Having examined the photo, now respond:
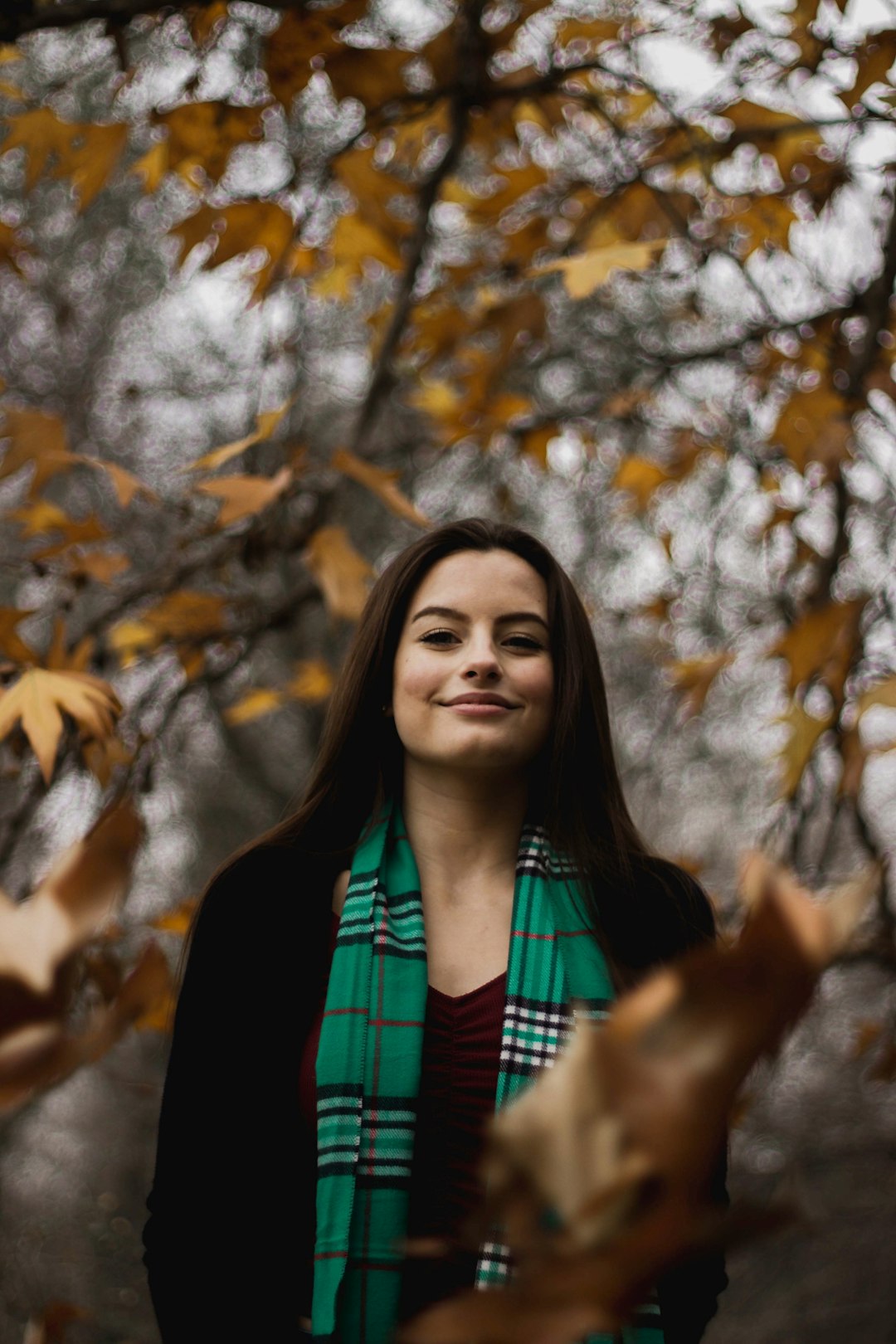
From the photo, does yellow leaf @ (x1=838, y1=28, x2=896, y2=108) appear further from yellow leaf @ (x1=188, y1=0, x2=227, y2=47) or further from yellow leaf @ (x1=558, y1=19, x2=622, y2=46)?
yellow leaf @ (x1=188, y1=0, x2=227, y2=47)

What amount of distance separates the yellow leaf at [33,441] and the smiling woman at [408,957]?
23.2 inches

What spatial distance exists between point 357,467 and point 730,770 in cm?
433

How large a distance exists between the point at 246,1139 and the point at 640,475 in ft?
5.26

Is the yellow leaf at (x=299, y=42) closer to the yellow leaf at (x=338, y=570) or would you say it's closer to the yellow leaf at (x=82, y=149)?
the yellow leaf at (x=82, y=149)

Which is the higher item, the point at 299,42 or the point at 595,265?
the point at 299,42

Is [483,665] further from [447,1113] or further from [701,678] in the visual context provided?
[701,678]

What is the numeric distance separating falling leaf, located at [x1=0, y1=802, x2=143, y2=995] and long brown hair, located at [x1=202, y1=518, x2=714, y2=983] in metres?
0.77

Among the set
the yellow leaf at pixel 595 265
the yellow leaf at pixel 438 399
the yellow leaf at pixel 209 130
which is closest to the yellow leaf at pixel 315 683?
the yellow leaf at pixel 438 399

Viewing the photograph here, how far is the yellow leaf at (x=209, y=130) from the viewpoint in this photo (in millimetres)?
1606

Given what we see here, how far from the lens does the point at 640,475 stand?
236cm

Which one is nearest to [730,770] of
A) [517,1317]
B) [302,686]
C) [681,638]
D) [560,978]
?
[681,638]

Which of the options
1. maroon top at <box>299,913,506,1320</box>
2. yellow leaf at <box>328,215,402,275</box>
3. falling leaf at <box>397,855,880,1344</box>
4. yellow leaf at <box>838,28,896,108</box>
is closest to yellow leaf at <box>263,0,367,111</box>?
yellow leaf at <box>328,215,402,275</box>

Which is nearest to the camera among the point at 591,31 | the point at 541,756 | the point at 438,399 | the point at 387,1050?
the point at 387,1050

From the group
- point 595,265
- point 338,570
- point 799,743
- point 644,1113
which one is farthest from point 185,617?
point 644,1113
